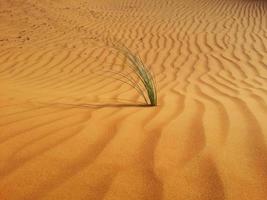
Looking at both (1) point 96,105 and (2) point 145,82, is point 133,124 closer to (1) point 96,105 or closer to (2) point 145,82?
(1) point 96,105

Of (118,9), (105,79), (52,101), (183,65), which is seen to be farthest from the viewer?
(118,9)

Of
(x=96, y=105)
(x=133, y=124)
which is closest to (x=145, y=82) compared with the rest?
(x=96, y=105)

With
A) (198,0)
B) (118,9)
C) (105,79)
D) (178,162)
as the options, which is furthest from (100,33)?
(178,162)

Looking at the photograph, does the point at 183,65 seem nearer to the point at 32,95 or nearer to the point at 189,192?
the point at 32,95

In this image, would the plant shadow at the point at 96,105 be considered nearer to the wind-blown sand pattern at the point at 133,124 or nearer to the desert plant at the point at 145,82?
the wind-blown sand pattern at the point at 133,124

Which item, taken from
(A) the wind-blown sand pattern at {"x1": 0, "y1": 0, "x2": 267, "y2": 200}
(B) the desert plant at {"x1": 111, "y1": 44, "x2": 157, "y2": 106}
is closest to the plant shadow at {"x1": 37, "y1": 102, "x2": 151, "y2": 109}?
(A) the wind-blown sand pattern at {"x1": 0, "y1": 0, "x2": 267, "y2": 200}

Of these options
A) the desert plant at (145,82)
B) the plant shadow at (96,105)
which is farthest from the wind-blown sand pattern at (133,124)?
the desert plant at (145,82)

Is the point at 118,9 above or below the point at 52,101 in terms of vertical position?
above

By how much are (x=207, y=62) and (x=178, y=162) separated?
5093 mm

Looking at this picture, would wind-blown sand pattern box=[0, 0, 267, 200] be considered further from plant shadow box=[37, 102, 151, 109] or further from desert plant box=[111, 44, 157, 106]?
desert plant box=[111, 44, 157, 106]

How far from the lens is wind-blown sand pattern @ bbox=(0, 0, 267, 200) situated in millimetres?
1670

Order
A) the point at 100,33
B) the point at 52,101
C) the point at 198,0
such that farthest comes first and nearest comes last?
1. the point at 198,0
2. the point at 100,33
3. the point at 52,101

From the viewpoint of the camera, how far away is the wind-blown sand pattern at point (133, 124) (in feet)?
5.48

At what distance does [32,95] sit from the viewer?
391 cm
